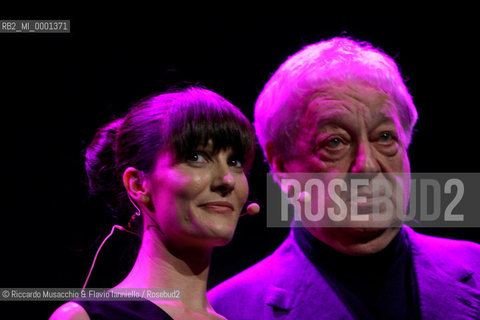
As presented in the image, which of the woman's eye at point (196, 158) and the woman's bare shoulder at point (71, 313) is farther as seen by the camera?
the woman's eye at point (196, 158)

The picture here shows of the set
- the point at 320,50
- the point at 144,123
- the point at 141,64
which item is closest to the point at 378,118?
the point at 320,50

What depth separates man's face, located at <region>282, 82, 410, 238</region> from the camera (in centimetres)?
218

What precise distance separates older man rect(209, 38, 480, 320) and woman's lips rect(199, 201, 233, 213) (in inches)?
19.3

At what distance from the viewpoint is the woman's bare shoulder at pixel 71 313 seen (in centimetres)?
171

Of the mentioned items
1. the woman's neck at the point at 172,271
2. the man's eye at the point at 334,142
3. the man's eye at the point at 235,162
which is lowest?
the woman's neck at the point at 172,271

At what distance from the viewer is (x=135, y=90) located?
8.48 ft

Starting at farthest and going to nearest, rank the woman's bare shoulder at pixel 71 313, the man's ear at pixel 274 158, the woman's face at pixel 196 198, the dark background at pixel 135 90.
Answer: the man's ear at pixel 274 158 < the dark background at pixel 135 90 < the woman's face at pixel 196 198 < the woman's bare shoulder at pixel 71 313

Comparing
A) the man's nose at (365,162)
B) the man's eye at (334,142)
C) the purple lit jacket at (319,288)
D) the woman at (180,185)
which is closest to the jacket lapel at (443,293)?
the purple lit jacket at (319,288)

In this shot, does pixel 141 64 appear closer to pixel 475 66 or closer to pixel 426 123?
pixel 426 123

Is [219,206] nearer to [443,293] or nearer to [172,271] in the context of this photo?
[172,271]

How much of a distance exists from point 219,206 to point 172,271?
0.95 ft

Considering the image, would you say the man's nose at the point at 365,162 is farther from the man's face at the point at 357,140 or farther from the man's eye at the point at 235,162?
the man's eye at the point at 235,162

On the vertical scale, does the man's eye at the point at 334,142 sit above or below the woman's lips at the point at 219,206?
above

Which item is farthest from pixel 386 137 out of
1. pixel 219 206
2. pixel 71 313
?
pixel 71 313
